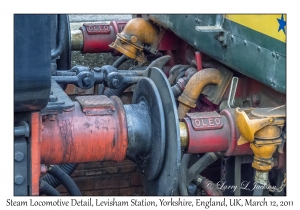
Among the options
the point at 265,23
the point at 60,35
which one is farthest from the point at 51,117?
the point at 265,23

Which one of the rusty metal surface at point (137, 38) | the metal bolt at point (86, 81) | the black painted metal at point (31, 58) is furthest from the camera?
the rusty metal surface at point (137, 38)

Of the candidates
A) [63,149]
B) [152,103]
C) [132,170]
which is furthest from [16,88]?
[132,170]

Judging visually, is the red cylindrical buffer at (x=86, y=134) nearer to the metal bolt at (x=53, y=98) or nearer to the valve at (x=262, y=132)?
the metal bolt at (x=53, y=98)

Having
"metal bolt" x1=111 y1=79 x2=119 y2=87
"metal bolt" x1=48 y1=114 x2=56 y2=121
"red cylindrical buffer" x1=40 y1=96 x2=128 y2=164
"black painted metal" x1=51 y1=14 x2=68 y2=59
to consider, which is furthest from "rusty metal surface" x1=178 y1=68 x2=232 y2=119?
"metal bolt" x1=48 y1=114 x2=56 y2=121

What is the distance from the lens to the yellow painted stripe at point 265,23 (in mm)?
2119

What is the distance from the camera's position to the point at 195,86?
2.72 m

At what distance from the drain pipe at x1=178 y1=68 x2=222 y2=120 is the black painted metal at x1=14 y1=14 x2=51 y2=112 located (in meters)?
1.11

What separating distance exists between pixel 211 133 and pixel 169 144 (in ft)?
0.66

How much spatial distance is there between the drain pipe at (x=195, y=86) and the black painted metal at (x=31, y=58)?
1.11 m

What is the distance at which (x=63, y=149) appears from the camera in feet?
6.72

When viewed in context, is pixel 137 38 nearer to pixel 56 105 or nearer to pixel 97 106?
pixel 97 106

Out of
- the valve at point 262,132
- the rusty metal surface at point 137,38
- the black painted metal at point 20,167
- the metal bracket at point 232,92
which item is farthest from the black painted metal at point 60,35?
the rusty metal surface at point 137,38

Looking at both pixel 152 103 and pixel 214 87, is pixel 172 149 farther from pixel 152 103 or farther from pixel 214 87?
pixel 214 87

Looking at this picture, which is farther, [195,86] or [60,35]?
[195,86]
